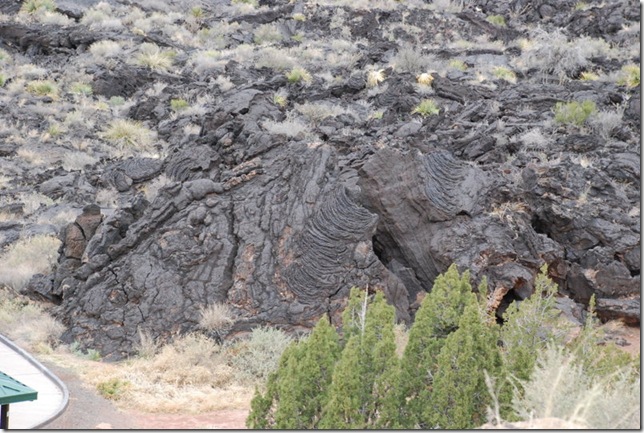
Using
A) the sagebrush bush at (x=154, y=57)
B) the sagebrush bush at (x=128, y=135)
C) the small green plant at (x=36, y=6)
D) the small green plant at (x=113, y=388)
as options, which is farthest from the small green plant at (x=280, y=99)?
the small green plant at (x=36, y=6)

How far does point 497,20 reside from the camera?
39.7 metres

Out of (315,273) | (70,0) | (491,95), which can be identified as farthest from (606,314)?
(70,0)

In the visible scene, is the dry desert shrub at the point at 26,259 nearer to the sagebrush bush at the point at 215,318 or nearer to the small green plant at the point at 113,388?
the sagebrush bush at the point at 215,318

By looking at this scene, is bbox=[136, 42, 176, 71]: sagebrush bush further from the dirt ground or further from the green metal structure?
the green metal structure

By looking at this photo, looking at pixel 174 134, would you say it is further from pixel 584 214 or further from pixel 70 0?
pixel 70 0

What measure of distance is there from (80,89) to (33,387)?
22242mm

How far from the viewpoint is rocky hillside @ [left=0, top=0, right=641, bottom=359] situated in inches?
510

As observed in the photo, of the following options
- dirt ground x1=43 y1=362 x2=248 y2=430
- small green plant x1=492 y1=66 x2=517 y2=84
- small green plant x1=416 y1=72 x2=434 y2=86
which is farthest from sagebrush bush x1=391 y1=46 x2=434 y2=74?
dirt ground x1=43 y1=362 x2=248 y2=430

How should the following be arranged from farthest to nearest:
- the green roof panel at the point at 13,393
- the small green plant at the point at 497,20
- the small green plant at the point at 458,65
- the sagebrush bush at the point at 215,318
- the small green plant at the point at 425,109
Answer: the small green plant at the point at 497,20 < the small green plant at the point at 458,65 < the small green plant at the point at 425,109 < the sagebrush bush at the point at 215,318 < the green roof panel at the point at 13,393

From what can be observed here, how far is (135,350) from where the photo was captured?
477 inches

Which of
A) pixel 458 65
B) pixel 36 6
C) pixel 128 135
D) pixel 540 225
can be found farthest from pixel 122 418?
pixel 36 6

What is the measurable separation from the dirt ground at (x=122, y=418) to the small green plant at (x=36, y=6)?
1258 inches

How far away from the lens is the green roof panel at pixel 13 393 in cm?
775

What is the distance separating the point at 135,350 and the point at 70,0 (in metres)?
32.5
